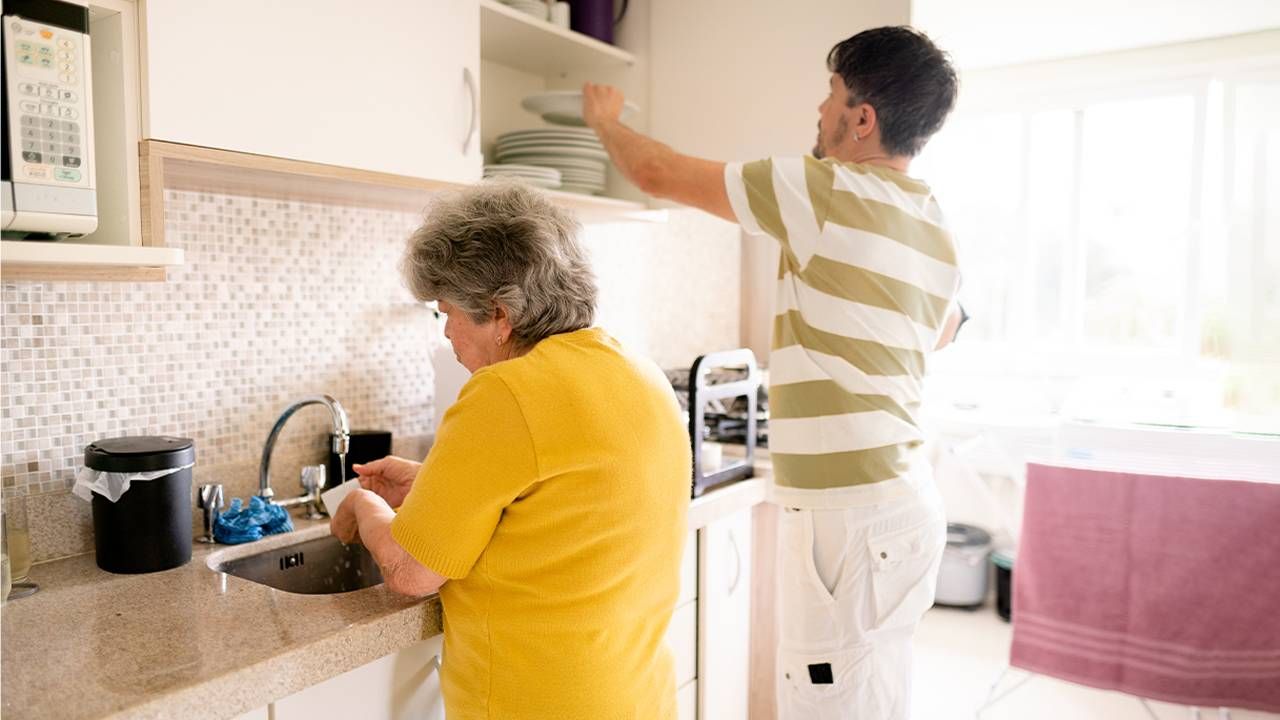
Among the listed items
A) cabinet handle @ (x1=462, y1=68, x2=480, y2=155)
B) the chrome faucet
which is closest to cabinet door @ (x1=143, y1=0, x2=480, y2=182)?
cabinet handle @ (x1=462, y1=68, x2=480, y2=155)

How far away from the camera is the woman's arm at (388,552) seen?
1181 mm

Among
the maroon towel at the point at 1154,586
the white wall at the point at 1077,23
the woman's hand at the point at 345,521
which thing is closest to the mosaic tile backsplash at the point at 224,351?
the woman's hand at the point at 345,521

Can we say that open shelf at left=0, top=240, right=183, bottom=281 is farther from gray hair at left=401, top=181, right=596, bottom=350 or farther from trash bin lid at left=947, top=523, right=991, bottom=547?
trash bin lid at left=947, top=523, right=991, bottom=547

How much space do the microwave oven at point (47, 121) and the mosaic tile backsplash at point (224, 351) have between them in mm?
368

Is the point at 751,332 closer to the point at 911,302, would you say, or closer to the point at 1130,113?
the point at 911,302

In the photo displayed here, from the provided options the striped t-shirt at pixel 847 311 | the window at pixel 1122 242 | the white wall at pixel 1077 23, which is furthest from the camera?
the window at pixel 1122 242

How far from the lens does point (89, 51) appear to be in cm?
117

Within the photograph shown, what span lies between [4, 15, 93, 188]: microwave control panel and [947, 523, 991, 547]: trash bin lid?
3529 mm

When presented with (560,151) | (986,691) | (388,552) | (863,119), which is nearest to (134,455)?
(388,552)

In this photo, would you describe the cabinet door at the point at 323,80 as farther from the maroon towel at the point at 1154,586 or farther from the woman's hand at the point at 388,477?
the maroon towel at the point at 1154,586

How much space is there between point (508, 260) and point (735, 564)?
47.9 inches

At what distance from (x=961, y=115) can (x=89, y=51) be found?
3773mm

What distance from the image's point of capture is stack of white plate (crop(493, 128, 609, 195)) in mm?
2104

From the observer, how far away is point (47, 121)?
1.14 metres
